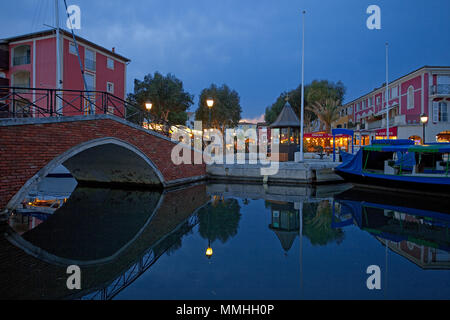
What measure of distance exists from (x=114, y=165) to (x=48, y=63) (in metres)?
14.9

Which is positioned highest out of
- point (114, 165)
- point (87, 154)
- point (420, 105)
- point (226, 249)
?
point (420, 105)

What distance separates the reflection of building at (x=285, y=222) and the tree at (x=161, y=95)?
22614 mm

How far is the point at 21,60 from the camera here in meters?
23.1

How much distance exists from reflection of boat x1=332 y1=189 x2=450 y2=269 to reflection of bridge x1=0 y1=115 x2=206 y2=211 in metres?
8.11

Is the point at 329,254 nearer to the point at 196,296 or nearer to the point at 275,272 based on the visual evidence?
the point at 275,272

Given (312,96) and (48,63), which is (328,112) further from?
(48,63)

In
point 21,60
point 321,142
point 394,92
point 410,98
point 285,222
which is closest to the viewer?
point 285,222

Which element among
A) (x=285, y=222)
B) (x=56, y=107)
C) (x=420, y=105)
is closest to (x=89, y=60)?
(x=56, y=107)

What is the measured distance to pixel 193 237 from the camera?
21.5 feet

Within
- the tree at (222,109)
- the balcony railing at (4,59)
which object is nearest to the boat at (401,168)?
the tree at (222,109)

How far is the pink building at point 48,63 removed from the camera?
21.6m

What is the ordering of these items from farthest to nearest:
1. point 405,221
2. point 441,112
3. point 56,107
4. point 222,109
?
1. point 222,109
2. point 441,112
3. point 56,107
4. point 405,221

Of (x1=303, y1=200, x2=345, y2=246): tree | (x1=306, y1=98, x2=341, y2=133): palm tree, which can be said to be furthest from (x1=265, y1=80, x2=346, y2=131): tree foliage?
(x1=303, y1=200, x2=345, y2=246): tree
